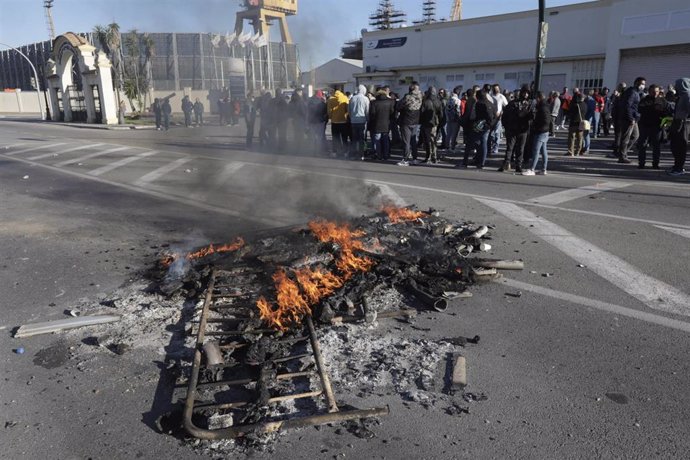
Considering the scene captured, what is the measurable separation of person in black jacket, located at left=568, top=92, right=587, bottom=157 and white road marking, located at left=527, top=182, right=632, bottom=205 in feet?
10.7

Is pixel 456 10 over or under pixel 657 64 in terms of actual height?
over

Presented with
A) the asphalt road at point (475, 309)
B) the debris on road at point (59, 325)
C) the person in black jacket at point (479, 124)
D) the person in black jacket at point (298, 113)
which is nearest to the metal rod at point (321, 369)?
the asphalt road at point (475, 309)

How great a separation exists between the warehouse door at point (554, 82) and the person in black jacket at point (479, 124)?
61.9 feet

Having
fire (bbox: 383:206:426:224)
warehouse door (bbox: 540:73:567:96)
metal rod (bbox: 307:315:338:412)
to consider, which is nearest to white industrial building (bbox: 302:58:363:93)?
warehouse door (bbox: 540:73:567:96)

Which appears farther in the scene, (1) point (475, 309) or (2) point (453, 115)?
(2) point (453, 115)

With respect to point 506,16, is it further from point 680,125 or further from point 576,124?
point 680,125

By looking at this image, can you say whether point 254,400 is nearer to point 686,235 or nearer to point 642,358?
point 642,358

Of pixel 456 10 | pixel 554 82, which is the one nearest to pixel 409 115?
pixel 554 82

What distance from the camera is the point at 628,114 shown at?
444 inches

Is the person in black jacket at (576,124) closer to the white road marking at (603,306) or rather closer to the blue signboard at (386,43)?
the white road marking at (603,306)

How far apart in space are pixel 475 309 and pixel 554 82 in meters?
28.0

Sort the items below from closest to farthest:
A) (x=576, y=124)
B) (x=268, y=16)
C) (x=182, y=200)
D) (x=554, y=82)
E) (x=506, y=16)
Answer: (x=182, y=200)
(x=576, y=124)
(x=554, y=82)
(x=506, y=16)
(x=268, y=16)

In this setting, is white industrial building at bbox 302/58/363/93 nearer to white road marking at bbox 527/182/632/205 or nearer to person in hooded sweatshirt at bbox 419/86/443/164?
person in hooded sweatshirt at bbox 419/86/443/164

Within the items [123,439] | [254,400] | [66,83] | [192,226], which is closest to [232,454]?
[254,400]
